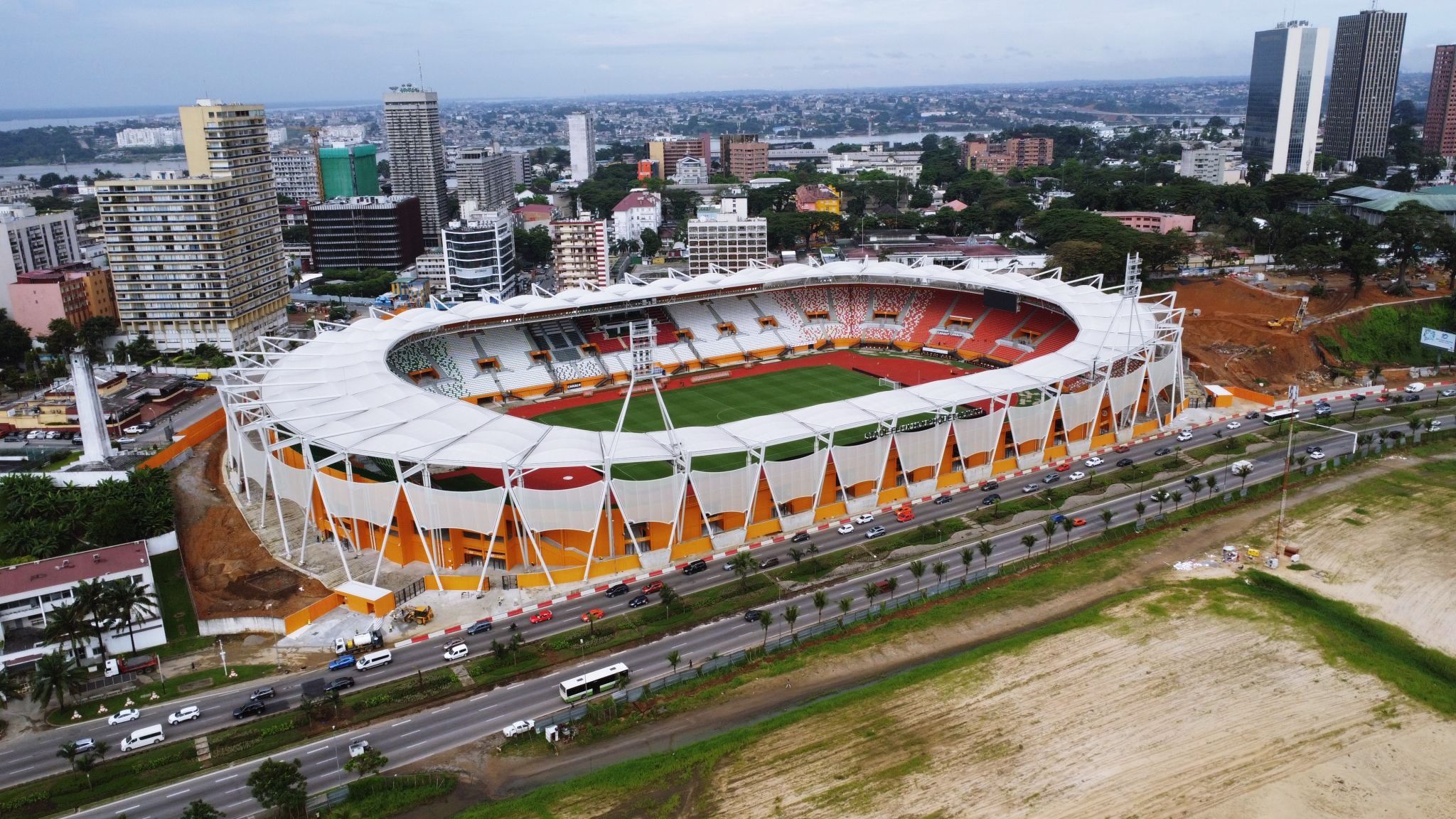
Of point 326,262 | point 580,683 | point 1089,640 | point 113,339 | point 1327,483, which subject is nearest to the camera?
point 580,683

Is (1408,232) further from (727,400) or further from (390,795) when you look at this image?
(390,795)

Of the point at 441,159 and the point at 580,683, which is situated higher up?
the point at 441,159

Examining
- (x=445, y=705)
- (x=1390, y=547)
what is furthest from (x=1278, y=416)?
(x=445, y=705)

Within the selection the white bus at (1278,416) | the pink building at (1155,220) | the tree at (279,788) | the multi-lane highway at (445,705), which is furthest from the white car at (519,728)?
the pink building at (1155,220)

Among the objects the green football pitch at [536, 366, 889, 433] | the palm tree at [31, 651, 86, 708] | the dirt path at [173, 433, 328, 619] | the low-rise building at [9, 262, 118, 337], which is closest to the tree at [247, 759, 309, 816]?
the palm tree at [31, 651, 86, 708]

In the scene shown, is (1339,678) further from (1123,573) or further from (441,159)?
(441,159)

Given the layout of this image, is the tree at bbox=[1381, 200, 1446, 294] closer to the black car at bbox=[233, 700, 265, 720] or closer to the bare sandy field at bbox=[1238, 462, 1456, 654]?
the bare sandy field at bbox=[1238, 462, 1456, 654]

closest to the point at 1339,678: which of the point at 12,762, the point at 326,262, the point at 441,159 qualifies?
the point at 12,762

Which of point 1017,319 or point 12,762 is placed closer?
point 12,762
